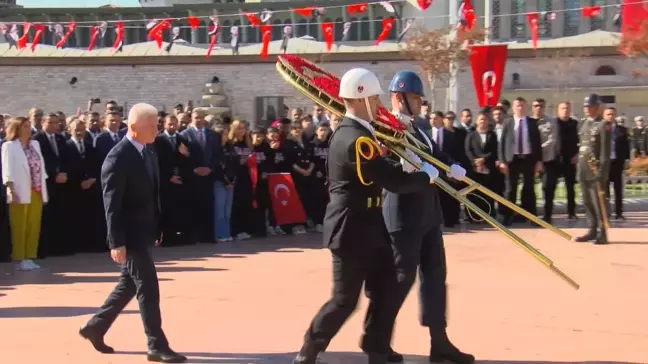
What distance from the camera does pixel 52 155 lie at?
39.1ft

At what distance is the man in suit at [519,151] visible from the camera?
14.7 m

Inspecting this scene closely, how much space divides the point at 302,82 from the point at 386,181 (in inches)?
40.1

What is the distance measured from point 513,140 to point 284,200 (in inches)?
Answer: 141

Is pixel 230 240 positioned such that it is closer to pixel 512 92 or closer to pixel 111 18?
pixel 512 92

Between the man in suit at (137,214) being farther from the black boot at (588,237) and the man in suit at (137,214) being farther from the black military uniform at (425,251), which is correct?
the black boot at (588,237)

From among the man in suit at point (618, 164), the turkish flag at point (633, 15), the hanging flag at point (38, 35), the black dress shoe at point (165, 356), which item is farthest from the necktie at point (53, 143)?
the hanging flag at point (38, 35)

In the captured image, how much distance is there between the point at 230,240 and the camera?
13953mm

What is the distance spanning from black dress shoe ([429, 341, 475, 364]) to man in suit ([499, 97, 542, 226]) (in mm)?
8516

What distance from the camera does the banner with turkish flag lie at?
21.5m

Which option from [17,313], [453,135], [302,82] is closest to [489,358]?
[302,82]

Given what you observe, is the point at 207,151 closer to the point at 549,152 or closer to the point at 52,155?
the point at 52,155

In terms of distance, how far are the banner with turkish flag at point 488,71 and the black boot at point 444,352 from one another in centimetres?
1515

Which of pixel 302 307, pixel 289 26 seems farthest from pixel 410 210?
pixel 289 26

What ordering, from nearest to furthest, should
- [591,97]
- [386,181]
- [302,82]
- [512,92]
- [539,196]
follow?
[386,181] → [302,82] → [591,97] → [539,196] → [512,92]
